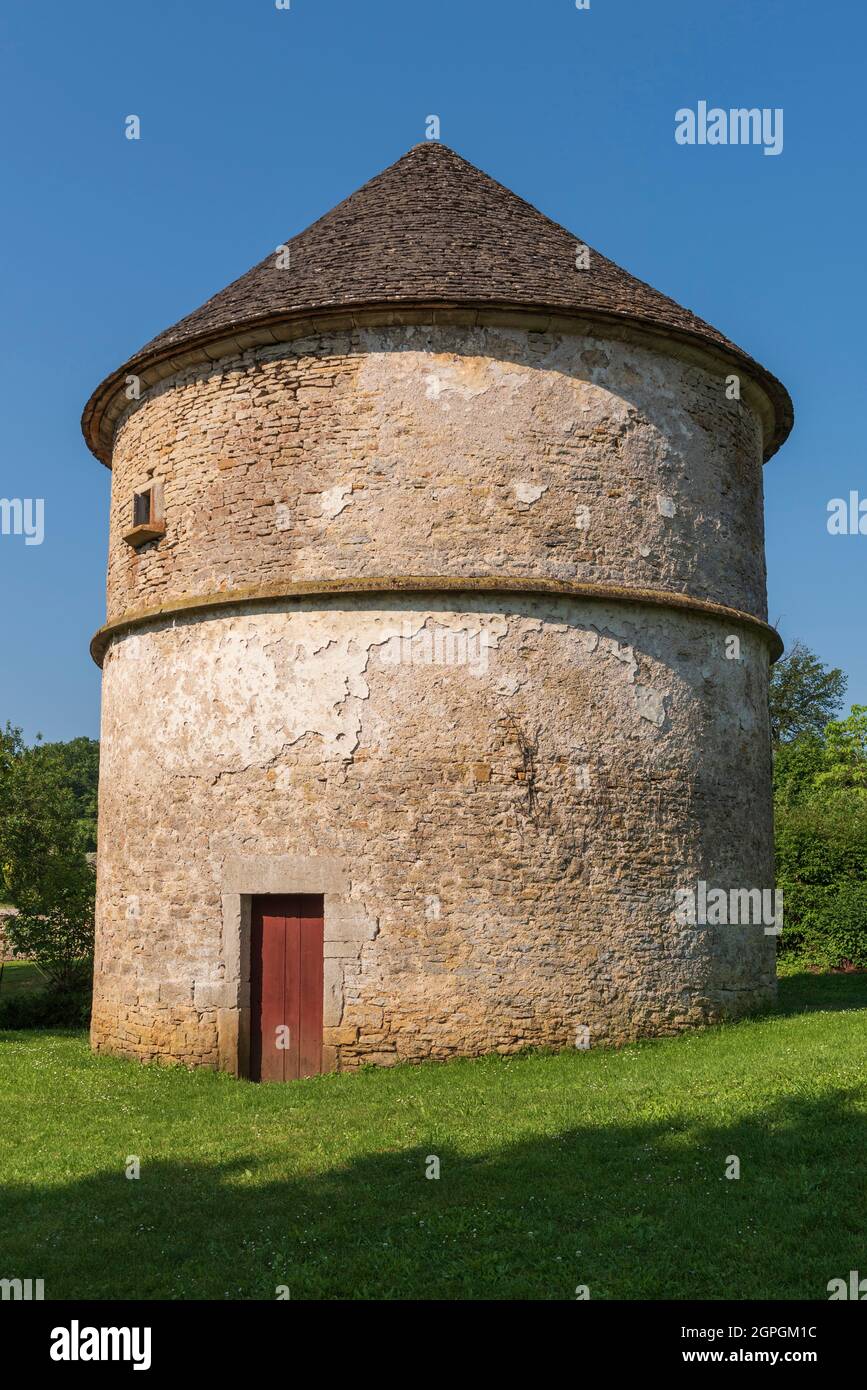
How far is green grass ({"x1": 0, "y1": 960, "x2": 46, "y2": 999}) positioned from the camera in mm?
24062

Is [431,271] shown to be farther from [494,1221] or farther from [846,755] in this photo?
[846,755]

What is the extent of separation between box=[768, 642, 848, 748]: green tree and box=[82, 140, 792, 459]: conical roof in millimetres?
29866

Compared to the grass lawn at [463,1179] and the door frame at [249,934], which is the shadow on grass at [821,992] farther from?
the door frame at [249,934]

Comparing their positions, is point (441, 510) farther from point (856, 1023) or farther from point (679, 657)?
point (856, 1023)

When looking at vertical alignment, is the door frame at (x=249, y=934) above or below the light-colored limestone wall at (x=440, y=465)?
below

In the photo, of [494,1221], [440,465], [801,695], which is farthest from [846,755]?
[494,1221]

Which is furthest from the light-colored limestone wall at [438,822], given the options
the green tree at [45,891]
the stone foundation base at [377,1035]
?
the green tree at [45,891]

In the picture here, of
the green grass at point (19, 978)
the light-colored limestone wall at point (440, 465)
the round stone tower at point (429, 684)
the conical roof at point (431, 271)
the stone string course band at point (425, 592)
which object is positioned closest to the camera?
the round stone tower at point (429, 684)

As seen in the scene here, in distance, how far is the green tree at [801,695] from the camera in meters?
43.4

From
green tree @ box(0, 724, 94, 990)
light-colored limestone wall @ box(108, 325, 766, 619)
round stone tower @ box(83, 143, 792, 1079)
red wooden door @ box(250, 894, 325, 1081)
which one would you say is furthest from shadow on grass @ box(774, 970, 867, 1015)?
green tree @ box(0, 724, 94, 990)

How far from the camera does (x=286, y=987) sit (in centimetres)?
1139

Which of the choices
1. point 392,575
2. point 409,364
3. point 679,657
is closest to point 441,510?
point 392,575

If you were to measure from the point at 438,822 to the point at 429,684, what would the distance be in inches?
54.1

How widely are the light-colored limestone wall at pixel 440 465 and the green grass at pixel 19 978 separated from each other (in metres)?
14.1
